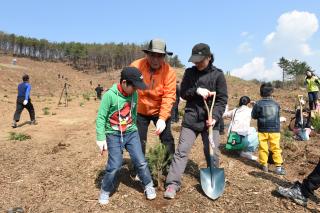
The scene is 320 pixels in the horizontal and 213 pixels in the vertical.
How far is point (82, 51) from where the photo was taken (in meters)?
80.3

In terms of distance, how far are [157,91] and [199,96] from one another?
59 cm

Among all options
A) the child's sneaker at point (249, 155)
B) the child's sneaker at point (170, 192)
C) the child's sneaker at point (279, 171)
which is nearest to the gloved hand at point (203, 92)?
the child's sneaker at point (170, 192)

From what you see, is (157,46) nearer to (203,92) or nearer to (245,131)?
(203,92)

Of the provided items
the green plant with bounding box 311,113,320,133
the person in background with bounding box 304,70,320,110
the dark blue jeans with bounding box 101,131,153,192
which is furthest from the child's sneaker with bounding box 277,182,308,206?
the person in background with bounding box 304,70,320,110

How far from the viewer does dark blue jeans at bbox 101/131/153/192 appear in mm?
4293

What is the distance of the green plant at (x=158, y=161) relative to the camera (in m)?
4.80

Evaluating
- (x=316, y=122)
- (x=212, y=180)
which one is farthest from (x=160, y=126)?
(x=316, y=122)

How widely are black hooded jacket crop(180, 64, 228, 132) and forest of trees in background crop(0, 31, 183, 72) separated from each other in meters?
74.0

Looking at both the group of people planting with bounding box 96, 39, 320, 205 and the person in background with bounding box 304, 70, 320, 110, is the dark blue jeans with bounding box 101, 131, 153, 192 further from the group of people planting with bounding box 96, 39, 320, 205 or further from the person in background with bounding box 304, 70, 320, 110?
the person in background with bounding box 304, 70, 320, 110

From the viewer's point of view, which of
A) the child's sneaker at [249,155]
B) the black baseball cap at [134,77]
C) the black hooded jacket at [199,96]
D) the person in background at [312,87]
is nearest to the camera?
the black baseball cap at [134,77]

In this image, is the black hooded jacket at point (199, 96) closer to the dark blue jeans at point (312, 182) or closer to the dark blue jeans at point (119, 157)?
the dark blue jeans at point (119, 157)

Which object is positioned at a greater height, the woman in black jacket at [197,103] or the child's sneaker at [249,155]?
the woman in black jacket at [197,103]

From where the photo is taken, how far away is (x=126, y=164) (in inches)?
230

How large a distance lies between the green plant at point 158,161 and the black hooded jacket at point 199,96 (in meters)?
0.46
